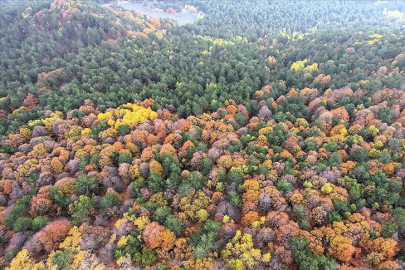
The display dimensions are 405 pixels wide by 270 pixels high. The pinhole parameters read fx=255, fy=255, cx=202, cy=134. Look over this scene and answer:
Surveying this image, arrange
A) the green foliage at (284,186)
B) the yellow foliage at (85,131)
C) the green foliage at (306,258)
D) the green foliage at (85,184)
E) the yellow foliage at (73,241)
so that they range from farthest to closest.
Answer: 1. the yellow foliage at (85,131)
2. the green foliage at (85,184)
3. the green foliage at (284,186)
4. the yellow foliage at (73,241)
5. the green foliage at (306,258)

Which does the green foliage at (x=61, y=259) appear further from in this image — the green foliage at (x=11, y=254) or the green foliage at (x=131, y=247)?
the green foliage at (x=11, y=254)

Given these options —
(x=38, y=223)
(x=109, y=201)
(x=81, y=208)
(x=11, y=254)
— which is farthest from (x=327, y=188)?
(x=11, y=254)

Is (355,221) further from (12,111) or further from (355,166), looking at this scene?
(12,111)

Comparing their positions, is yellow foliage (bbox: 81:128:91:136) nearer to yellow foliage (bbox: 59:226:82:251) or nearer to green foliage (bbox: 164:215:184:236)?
yellow foliage (bbox: 59:226:82:251)

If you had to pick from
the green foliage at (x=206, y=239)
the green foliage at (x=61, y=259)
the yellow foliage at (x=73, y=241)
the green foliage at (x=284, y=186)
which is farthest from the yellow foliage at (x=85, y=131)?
the green foliage at (x=284, y=186)

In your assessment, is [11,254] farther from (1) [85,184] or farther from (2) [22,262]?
(1) [85,184]

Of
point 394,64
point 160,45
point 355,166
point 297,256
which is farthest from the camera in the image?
point 160,45

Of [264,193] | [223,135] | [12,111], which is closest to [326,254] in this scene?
[264,193]

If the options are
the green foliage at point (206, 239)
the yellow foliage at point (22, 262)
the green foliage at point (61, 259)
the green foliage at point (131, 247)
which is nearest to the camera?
the yellow foliage at point (22, 262)
